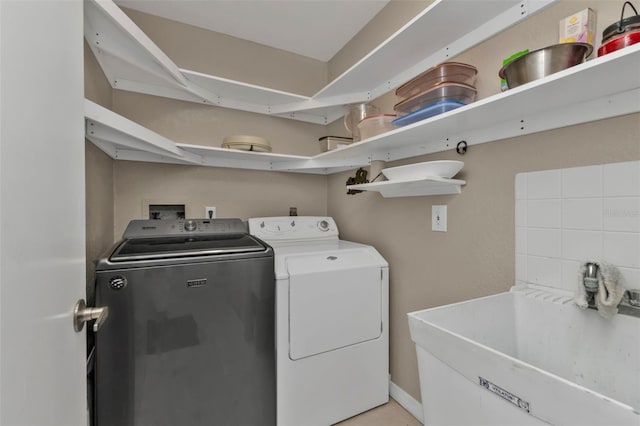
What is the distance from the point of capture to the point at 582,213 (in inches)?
38.5

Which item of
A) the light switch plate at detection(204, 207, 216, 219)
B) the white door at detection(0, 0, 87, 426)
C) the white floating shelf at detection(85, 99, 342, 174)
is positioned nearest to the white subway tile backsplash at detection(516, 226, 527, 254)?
the white floating shelf at detection(85, 99, 342, 174)

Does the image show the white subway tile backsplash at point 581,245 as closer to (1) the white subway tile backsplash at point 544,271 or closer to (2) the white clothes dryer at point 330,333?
(1) the white subway tile backsplash at point 544,271

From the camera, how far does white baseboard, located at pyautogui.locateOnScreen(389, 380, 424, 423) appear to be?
1628 millimetres

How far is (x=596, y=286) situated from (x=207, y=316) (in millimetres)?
1555

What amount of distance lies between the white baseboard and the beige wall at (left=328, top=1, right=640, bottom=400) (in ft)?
0.13

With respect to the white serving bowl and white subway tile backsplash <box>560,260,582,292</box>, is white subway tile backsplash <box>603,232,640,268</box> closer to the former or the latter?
white subway tile backsplash <box>560,260,582,292</box>

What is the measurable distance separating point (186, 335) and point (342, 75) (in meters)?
1.76

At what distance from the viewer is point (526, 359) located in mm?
1079

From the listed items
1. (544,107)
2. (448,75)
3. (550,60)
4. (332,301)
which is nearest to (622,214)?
(544,107)

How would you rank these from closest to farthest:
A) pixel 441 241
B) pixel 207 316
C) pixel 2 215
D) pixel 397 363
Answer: pixel 2 215 → pixel 207 316 → pixel 441 241 → pixel 397 363

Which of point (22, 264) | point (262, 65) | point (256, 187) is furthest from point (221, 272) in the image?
point (262, 65)

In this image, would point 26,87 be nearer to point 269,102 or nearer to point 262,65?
point 269,102

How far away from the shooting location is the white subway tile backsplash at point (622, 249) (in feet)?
2.80

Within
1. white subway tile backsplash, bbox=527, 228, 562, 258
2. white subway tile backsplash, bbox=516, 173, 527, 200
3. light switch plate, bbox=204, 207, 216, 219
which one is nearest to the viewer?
white subway tile backsplash, bbox=527, 228, 562, 258
